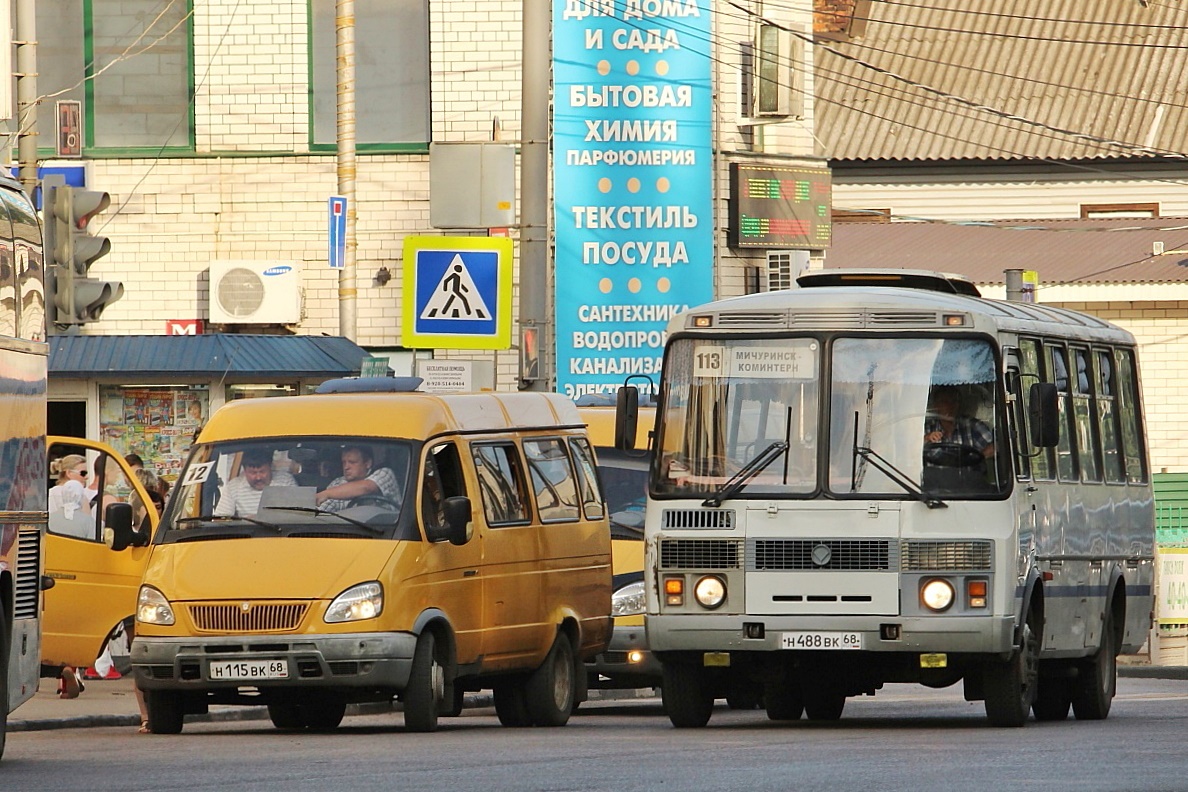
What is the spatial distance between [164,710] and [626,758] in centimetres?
392

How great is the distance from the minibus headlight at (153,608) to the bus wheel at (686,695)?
9.86ft

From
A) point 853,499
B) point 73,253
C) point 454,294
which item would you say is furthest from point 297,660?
point 454,294

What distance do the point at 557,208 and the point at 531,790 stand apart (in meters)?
19.0

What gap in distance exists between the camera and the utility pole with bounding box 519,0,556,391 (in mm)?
19969

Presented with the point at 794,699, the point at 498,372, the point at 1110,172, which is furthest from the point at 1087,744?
the point at 1110,172

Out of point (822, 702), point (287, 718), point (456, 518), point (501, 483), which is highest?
point (501, 483)

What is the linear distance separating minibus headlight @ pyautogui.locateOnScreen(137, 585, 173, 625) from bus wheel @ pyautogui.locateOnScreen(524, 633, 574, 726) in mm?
2787

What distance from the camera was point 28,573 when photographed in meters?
12.9

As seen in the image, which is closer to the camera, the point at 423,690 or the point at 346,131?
the point at 423,690

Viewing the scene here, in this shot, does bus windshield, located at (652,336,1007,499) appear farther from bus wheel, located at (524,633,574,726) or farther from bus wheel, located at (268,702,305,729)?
bus wheel, located at (268,702,305,729)

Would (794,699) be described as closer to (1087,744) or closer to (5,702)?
(1087,744)

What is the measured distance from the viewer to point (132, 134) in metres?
28.8

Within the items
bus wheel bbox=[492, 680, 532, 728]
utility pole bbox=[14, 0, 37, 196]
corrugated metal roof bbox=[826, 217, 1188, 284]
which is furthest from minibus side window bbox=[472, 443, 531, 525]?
corrugated metal roof bbox=[826, 217, 1188, 284]

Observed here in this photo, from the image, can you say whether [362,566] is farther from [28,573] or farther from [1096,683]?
[1096,683]
